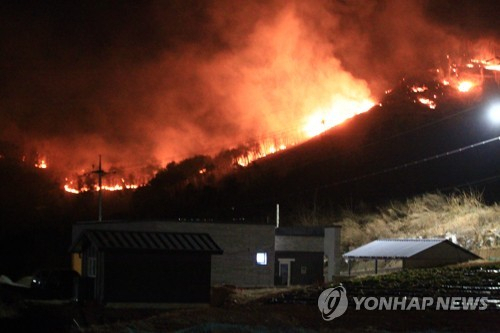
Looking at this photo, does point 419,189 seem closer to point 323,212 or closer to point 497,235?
point 323,212

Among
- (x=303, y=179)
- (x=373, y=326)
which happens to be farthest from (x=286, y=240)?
(x=303, y=179)

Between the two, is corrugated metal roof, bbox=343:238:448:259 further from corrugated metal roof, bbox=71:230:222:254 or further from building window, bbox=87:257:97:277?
building window, bbox=87:257:97:277

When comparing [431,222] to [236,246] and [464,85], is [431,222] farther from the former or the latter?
[464,85]

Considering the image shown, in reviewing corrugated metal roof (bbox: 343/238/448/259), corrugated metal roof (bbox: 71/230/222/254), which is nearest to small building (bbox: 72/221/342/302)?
corrugated metal roof (bbox: 71/230/222/254)

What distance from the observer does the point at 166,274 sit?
1390 inches

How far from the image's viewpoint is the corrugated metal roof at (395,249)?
3850cm

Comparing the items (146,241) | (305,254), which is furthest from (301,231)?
(146,241)

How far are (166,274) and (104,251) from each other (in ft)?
10.0

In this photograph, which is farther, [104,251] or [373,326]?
[104,251]

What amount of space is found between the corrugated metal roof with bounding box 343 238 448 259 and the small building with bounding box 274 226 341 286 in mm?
5333

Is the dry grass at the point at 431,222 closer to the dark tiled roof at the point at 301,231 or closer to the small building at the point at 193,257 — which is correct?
the small building at the point at 193,257

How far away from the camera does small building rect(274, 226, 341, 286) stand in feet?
155

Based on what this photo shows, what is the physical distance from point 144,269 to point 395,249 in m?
13.6

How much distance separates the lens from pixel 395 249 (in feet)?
132
